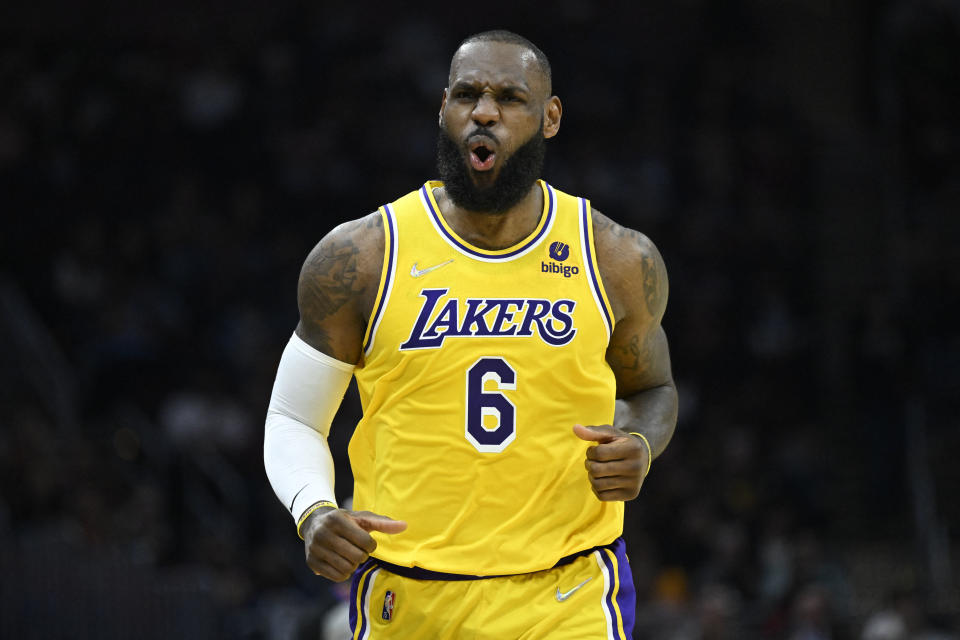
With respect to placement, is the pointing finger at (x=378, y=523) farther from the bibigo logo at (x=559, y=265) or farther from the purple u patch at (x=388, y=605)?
the bibigo logo at (x=559, y=265)

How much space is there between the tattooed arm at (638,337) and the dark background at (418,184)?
5828 mm

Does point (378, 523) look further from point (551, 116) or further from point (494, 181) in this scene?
point (551, 116)

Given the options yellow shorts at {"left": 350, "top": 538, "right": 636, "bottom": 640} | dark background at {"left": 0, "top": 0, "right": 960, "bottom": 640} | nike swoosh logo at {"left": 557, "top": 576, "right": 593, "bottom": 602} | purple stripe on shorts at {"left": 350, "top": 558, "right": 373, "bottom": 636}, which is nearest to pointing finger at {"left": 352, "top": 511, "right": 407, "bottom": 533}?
yellow shorts at {"left": 350, "top": 538, "right": 636, "bottom": 640}

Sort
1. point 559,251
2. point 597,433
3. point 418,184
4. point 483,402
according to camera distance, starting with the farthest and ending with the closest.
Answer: point 418,184 → point 559,251 → point 483,402 → point 597,433

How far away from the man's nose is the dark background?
6.38m

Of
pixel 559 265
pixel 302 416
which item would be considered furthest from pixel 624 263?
pixel 302 416

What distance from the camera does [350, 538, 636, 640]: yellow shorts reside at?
3941mm

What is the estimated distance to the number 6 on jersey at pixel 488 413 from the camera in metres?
3.99

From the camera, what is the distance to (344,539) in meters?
3.68

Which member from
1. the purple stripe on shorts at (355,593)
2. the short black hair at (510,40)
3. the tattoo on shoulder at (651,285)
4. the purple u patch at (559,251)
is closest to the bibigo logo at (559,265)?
the purple u patch at (559,251)

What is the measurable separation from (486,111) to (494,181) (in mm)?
219

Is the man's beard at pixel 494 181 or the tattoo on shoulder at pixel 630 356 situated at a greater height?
the man's beard at pixel 494 181

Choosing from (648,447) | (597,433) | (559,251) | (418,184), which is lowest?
(648,447)

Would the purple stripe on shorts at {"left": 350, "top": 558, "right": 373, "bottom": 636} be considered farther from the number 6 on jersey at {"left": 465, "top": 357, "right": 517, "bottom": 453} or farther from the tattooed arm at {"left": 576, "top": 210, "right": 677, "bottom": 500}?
the tattooed arm at {"left": 576, "top": 210, "right": 677, "bottom": 500}
